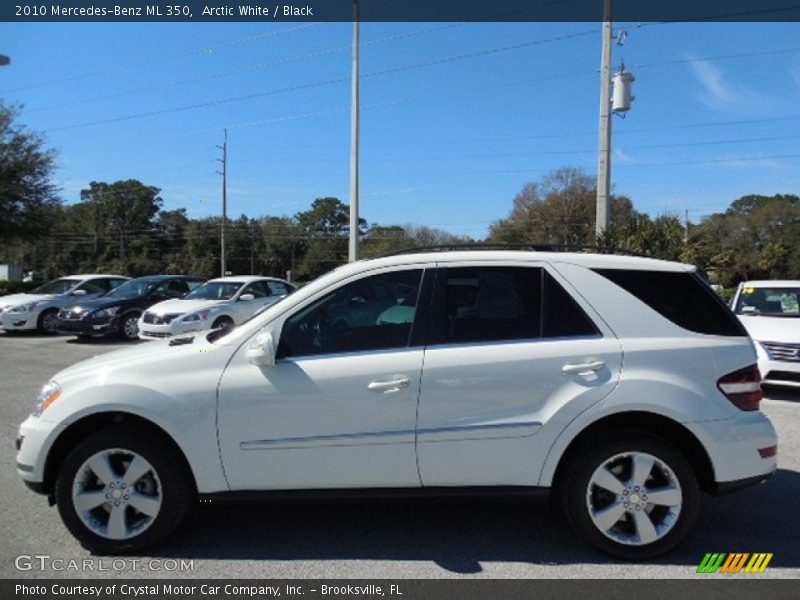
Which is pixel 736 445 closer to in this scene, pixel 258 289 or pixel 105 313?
pixel 258 289

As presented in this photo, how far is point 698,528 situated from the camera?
4.08 m

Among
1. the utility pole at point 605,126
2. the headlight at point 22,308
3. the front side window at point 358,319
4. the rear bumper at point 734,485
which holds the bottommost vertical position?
the rear bumper at point 734,485

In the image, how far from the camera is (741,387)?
360 cm

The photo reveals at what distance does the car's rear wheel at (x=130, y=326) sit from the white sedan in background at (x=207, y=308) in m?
1.22

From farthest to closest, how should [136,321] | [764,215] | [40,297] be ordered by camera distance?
[764,215] → [40,297] → [136,321]

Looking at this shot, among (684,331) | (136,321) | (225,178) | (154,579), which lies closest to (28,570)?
(154,579)

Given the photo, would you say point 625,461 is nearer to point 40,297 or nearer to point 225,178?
point 40,297

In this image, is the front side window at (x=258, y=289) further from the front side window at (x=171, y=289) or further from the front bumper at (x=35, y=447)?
the front bumper at (x=35, y=447)

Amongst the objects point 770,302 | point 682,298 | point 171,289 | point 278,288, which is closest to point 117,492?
point 682,298

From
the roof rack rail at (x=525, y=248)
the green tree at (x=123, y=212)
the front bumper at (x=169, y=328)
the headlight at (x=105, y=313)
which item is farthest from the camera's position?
the green tree at (x=123, y=212)

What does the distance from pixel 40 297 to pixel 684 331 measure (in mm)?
17431

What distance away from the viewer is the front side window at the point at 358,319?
3693 mm

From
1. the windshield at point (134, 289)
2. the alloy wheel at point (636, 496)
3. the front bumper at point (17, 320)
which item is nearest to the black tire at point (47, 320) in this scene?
the front bumper at point (17, 320)

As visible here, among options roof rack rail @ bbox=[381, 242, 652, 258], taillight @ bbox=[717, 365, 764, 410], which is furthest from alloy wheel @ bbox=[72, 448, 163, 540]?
taillight @ bbox=[717, 365, 764, 410]
